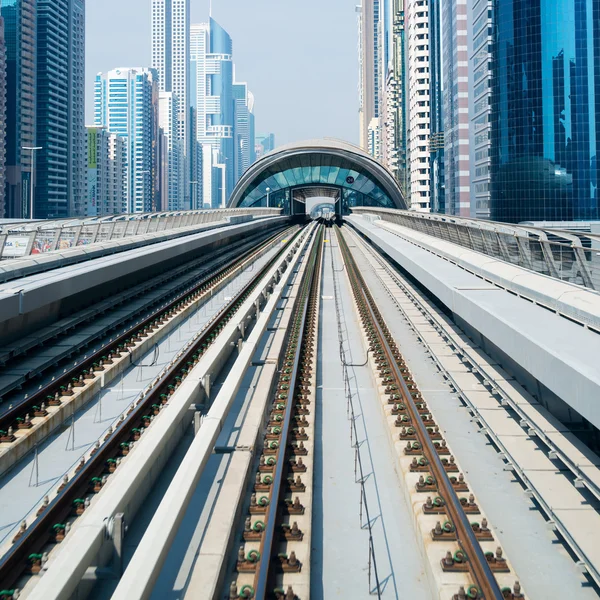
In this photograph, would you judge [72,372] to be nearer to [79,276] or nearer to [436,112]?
[79,276]

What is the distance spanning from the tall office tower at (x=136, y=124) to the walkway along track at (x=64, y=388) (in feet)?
548

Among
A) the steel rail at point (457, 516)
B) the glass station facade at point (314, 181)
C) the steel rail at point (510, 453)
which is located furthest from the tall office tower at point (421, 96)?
the steel rail at point (457, 516)

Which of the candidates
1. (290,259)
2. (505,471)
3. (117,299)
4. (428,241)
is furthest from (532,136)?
(505,471)

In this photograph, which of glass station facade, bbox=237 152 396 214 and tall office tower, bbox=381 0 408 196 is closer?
glass station facade, bbox=237 152 396 214

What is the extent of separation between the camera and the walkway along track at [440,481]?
4613mm

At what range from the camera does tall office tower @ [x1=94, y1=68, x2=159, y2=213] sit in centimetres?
17538

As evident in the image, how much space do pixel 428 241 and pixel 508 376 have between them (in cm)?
1158

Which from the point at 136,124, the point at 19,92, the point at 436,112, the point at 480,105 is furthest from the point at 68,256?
the point at 136,124

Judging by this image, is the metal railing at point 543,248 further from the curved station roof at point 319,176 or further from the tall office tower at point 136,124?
the tall office tower at point 136,124

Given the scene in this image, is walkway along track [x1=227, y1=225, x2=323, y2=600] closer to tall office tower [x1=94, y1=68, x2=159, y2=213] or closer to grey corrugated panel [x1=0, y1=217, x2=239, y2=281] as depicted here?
grey corrugated panel [x1=0, y1=217, x2=239, y2=281]

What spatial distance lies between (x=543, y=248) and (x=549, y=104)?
51.8m

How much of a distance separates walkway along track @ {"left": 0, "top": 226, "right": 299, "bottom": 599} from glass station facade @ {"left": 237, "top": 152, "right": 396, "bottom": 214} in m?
74.1

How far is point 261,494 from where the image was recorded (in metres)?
6.11

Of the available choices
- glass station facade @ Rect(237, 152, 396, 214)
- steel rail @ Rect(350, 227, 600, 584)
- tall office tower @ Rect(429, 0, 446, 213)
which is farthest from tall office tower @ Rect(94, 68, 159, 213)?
steel rail @ Rect(350, 227, 600, 584)
